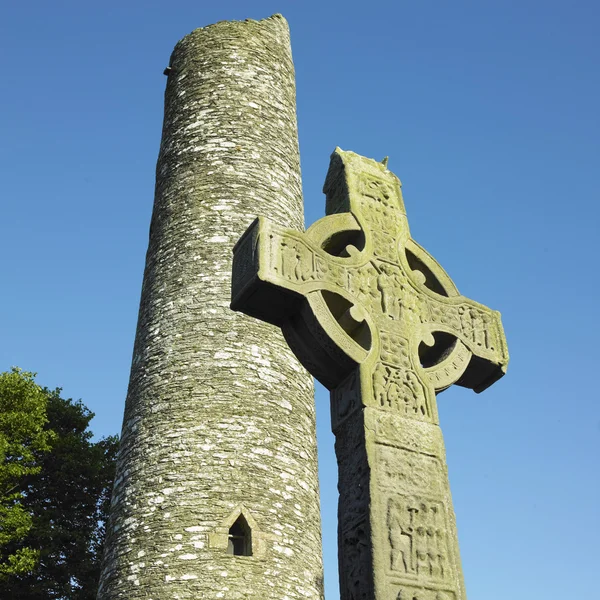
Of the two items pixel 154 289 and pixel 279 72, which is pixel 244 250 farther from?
pixel 279 72

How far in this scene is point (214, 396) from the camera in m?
9.57

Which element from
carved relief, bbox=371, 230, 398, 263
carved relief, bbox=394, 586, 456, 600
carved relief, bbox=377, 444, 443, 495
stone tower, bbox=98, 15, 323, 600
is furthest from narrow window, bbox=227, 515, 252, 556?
carved relief, bbox=394, 586, 456, 600

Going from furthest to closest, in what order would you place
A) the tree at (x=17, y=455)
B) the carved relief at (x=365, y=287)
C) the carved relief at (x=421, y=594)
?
the tree at (x=17, y=455)
the carved relief at (x=365, y=287)
the carved relief at (x=421, y=594)

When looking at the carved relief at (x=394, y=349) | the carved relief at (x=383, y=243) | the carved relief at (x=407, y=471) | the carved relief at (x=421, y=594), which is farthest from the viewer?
the carved relief at (x=383, y=243)

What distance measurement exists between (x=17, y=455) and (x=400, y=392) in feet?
44.1

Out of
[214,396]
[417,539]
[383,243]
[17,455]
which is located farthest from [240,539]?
[17,455]

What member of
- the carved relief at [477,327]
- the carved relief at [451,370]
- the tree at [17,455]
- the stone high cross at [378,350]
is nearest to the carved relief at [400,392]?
the stone high cross at [378,350]

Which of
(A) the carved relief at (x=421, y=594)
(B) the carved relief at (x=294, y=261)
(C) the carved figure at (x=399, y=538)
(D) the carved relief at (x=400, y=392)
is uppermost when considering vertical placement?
(B) the carved relief at (x=294, y=261)

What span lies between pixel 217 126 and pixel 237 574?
6.52 metres

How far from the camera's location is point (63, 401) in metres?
18.6

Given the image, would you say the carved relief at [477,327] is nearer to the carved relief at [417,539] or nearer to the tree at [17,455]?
the carved relief at [417,539]

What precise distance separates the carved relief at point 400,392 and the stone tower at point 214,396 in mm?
4870

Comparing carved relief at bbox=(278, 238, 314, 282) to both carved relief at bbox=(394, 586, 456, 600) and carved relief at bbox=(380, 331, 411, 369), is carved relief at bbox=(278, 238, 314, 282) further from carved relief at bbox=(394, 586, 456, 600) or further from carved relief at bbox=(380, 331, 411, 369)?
carved relief at bbox=(394, 586, 456, 600)

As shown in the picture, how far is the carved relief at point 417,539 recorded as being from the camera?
3658mm
